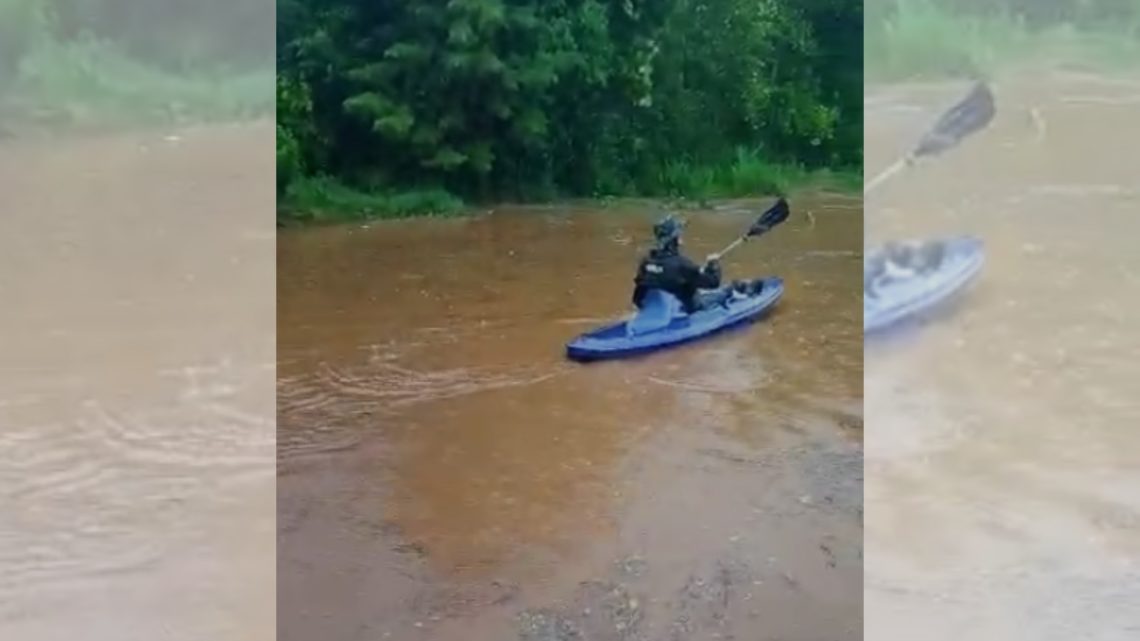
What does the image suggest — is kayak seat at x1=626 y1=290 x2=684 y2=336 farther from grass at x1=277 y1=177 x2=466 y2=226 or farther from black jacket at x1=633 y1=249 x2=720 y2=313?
grass at x1=277 y1=177 x2=466 y2=226

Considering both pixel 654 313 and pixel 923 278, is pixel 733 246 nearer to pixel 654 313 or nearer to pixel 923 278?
pixel 654 313

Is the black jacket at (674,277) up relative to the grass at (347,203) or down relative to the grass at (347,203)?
down

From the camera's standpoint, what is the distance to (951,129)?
2871 mm

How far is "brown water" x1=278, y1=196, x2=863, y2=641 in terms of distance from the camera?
2738 mm

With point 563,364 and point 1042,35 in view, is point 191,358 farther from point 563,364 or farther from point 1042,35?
point 1042,35

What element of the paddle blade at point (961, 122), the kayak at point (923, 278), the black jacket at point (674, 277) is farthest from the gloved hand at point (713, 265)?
the paddle blade at point (961, 122)

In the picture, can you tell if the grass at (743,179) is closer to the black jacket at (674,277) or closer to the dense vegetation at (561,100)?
the dense vegetation at (561,100)

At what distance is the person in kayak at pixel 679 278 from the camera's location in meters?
2.85

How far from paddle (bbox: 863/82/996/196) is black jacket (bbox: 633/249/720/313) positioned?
0.38m

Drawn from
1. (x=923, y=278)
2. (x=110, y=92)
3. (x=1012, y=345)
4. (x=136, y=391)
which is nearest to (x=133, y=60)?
(x=110, y=92)

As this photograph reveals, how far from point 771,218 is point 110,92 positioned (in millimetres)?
1424

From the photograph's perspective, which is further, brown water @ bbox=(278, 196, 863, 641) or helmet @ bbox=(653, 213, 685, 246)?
helmet @ bbox=(653, 213, 685, 246)

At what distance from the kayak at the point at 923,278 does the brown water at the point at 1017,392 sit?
0.10 ft

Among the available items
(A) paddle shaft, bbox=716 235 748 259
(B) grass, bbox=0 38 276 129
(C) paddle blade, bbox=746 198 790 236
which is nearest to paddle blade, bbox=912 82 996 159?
(C) paddle blade, bbox=746 198 790 236
